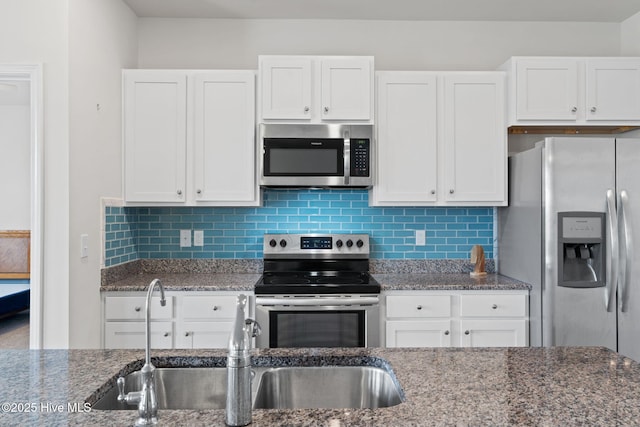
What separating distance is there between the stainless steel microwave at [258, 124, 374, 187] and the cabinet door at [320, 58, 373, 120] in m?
0.08

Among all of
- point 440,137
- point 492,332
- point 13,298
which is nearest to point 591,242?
point 492,332

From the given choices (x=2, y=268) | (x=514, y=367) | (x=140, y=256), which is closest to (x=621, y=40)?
(x=514, y=367)

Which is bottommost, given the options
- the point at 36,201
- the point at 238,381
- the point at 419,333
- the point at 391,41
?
the point at 419,333

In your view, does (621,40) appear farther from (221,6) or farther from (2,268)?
(2,268)

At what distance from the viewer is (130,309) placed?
9.21ft

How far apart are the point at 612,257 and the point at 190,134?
2770 millimetres

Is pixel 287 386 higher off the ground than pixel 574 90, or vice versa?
pixel 574 90

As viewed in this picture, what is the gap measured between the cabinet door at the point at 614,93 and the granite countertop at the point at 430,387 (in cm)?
215

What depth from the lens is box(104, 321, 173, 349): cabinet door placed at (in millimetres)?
2783

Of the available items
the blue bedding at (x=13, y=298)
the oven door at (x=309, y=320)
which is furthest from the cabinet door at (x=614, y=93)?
the blue bedding at (x=13, y=298)

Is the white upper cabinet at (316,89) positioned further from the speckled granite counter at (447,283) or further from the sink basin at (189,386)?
the sink basin at (189,386)

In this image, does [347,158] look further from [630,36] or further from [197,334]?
[630,36]

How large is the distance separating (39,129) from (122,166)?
716mm

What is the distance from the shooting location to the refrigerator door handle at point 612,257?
2602 mm
